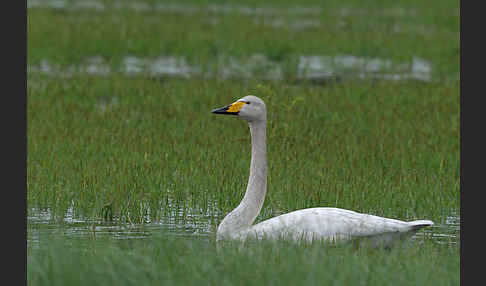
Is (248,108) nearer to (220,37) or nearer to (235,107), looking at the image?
(235,107)

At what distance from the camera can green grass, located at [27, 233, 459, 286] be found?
638cm

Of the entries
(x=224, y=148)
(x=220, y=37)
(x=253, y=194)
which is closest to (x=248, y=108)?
(x=253, y=194)

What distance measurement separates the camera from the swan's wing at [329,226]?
809cm

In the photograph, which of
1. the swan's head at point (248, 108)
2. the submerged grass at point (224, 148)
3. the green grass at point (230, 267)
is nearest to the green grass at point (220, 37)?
the submerged grass at point (224, 148)

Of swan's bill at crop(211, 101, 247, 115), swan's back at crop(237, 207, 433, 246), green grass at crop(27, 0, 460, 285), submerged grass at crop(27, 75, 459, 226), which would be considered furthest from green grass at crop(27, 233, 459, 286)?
submerged grass at crop(27, 75, 459, 226)

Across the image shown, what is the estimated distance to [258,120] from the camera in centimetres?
905

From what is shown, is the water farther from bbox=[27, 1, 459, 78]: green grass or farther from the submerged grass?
the submerged grass

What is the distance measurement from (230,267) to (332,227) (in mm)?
1744

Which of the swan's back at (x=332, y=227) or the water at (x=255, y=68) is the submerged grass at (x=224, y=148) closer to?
the water at (x=255, y=68)

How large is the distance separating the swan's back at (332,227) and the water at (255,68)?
12.2 m

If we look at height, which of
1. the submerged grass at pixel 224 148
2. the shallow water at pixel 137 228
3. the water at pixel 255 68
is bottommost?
the shallow water at pixel 137 228

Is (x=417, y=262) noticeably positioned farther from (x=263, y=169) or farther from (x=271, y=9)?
(x=271, y=9)

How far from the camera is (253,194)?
884cm

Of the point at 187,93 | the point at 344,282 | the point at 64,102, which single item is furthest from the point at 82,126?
the point at 344,282
